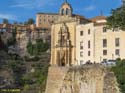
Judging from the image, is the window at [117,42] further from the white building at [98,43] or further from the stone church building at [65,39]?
the stone church building at [65,39]

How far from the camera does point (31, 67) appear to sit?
324ft

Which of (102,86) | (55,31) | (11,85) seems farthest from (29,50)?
(102,86)

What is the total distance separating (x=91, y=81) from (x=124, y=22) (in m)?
7.61

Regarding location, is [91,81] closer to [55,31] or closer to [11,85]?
[55,31]

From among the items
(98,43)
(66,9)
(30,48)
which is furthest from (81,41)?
(30,48)

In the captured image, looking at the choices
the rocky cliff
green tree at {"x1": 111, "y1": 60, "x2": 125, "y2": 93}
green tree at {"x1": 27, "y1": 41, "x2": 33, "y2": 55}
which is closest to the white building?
the rocky cliff

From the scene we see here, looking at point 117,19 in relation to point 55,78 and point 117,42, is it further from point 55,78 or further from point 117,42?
point 117,42

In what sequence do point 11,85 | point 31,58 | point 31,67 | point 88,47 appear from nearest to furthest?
point 88,47 < point 11,85 < point 31,67 < point 31,58

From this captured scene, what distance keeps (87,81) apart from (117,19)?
312 inches

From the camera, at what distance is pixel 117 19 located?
49.2 meters

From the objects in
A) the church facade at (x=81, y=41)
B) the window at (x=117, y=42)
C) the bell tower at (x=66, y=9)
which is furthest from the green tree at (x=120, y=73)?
the bell tower at (x=66, y=9)

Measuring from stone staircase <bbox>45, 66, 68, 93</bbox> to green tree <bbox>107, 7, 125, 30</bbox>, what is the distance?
8.32 m

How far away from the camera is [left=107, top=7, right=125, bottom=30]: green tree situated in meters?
48.6

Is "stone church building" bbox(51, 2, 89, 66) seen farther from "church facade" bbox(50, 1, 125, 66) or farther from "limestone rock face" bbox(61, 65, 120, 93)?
"limestone rock face" bbox(61, 65, 120, 93)
